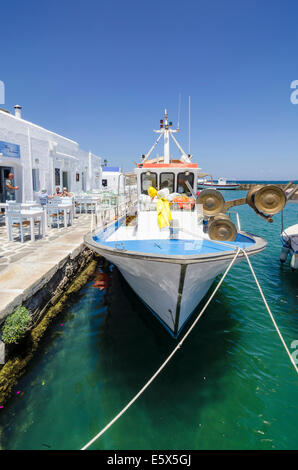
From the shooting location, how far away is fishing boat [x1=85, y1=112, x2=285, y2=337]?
402cm

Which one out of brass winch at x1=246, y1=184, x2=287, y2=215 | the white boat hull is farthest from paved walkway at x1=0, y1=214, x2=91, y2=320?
brass winch at x1=246, y1=184, x2=287, y2=215

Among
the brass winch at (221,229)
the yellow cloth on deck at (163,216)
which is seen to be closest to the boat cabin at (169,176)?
the yellow cloth on deck at (163,216)

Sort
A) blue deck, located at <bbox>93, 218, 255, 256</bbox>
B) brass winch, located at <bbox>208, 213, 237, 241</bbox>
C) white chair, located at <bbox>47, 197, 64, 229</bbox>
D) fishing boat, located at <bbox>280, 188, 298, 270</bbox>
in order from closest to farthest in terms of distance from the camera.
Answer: blue deck, located at <bbox>93, 218, 255, 256</bbox> → brass winch, located at <bbox>208, 213, 237, 241</bbox> → fishing boat, located at <bbox>280, 188, 298, 270</bbox> → white chair, located at <bbox>47, 197, 64, 229</bbox>

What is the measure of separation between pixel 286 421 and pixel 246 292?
14.1 feet

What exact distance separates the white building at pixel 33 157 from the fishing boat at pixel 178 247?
24.7ft

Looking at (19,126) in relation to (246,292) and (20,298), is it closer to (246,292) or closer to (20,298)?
(20,298)

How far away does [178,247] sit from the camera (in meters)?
4.45

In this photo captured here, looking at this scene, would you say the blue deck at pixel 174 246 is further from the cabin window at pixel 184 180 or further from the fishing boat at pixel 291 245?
the fishing boat at pixel 291 245

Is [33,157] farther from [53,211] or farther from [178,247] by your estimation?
[178,247]

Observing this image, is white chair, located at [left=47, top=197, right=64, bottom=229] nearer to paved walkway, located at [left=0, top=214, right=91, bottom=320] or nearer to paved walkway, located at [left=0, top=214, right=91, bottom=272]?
paved walkway, located at [left=0, top=214, right=91, bottom=272]

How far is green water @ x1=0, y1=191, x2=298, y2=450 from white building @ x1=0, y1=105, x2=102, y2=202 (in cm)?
803

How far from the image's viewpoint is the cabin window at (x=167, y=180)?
7.12 meters

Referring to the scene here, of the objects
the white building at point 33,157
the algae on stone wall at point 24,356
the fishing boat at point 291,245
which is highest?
the white building at point 33,157
